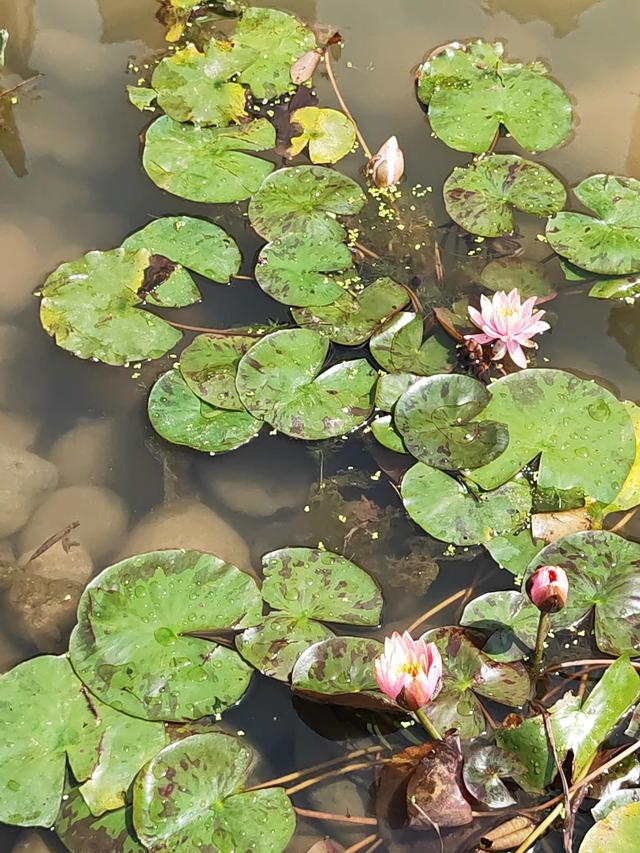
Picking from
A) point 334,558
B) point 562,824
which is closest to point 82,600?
point 334,558

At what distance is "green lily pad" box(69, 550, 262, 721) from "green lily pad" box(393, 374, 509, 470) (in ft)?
2.20

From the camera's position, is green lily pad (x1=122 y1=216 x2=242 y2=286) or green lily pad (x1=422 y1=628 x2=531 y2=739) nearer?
green lily pad (x1=422 y1=628 x2=531 y2=739)

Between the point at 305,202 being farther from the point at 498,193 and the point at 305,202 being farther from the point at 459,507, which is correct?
the point at 459,507

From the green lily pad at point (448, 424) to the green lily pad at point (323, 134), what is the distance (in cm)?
121

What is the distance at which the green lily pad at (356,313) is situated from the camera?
2725mm

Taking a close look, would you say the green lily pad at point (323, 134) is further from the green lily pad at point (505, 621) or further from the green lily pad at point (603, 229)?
A: the green lily pad at point (505, 621)

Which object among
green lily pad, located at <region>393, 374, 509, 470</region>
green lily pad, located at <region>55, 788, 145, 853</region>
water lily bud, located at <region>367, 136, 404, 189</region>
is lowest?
green lily pad, located at <region>55, 788, 145, 853</region>

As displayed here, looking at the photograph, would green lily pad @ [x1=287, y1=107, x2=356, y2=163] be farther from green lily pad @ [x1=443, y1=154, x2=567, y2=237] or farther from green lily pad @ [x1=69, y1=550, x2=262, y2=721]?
green lily pad @ [x1=69, y1=550, x2=262, y2=721]

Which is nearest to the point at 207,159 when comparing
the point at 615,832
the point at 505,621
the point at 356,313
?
the point at 356,313

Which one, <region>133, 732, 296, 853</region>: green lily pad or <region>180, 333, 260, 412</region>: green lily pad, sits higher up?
<region>180, 333, 260, 412</region>: green lily pad

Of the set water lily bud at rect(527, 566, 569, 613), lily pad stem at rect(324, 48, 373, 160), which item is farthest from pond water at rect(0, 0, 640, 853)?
water lily bud at rect(527, 566, 569, 613)

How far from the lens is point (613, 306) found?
9.57ft

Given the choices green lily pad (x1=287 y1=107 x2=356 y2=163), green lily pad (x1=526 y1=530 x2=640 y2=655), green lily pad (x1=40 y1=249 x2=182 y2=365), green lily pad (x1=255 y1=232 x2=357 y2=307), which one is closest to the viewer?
green lily pad (x1=526 y1=530 x2=640 y2=655)

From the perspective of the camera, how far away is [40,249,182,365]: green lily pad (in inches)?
106
